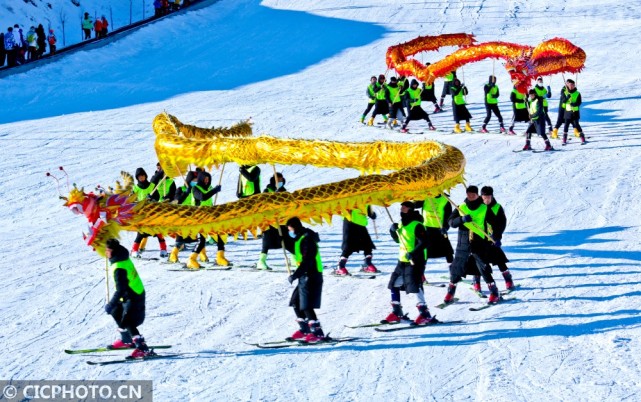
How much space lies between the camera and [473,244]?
39.8 feet

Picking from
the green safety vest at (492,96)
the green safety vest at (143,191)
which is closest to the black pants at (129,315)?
the green safety vest at (143,191)

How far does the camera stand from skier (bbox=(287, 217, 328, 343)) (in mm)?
10797

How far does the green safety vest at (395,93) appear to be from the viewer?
2373 cm

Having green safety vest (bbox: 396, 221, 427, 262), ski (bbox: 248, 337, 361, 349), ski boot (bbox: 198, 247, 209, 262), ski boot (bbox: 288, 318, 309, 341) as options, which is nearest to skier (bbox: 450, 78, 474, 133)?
ski boot (bbox: 198, 247, 209, 262)

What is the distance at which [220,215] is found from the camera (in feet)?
35.5

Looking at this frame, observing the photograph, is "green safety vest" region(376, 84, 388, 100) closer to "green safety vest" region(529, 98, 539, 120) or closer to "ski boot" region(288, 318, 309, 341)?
"green safety vest" region(529, 98, 539, 120)

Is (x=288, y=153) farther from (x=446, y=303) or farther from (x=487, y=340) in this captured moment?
(x=487, y=340)

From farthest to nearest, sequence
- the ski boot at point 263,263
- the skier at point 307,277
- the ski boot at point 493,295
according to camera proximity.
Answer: the ski boot at point 263,263, the ski boot at point 493,295, the skier at point 307,277

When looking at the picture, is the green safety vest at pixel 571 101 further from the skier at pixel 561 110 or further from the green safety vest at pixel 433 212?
the green safety vest at pixel 433 212

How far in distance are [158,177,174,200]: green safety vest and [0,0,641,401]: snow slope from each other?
893mm

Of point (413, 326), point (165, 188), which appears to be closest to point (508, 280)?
point (413, 326)

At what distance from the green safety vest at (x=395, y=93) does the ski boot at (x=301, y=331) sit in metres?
13.3

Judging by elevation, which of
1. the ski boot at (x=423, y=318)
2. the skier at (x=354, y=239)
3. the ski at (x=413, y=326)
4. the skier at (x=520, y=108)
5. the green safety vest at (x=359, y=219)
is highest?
the skier at (x=520, y=108)

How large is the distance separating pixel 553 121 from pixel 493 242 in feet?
40.1
